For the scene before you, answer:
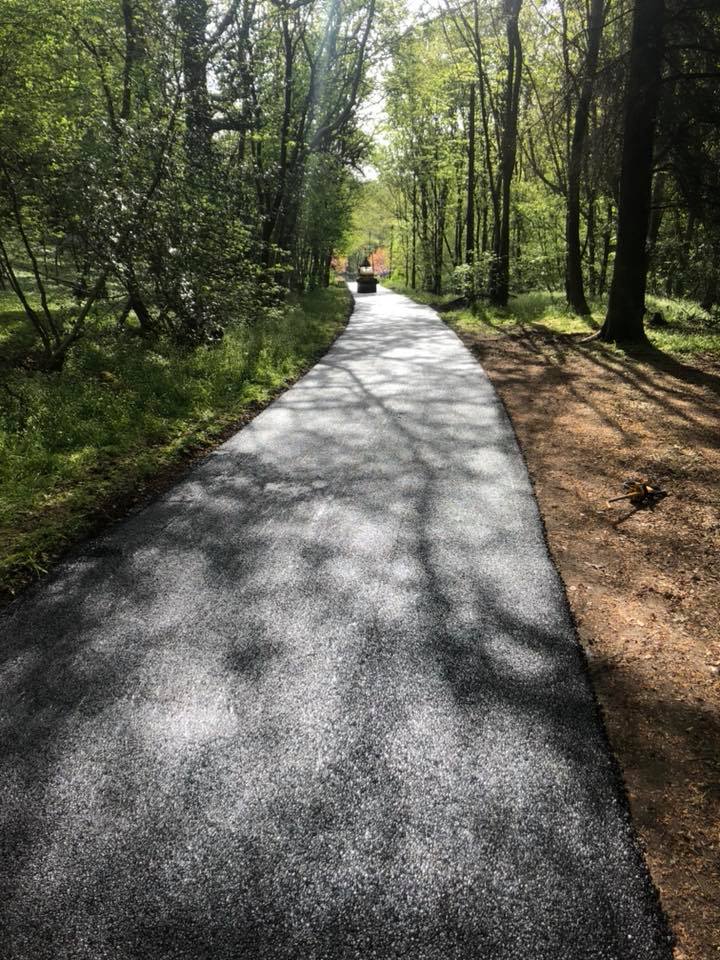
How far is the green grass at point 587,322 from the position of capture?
36.2 ft

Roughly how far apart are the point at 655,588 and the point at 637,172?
10.2 meters

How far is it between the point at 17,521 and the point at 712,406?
8385 millimetres

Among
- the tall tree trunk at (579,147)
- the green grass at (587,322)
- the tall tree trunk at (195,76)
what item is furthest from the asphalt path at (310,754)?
the tall tree trunk at (579,147)

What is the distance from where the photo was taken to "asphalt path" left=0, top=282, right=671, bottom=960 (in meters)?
1.65

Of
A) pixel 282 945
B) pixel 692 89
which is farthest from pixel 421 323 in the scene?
pixel 282 945

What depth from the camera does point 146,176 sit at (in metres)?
8.34

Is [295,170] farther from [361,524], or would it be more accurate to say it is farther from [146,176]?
[361,524]

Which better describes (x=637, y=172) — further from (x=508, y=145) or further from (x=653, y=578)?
(x=508, y=145)

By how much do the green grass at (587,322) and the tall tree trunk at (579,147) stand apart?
81 cm

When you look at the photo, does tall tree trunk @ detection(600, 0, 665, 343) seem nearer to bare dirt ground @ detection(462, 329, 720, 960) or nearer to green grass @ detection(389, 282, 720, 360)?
green grass @ detection(389, 282, 720, 360)

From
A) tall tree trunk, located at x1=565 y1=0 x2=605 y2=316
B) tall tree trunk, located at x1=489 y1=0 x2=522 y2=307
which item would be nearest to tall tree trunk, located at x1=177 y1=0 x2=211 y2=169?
tall tree trunk, located at x1=565 y1=0 x2=605 y2=316

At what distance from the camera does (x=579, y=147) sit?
1363cm

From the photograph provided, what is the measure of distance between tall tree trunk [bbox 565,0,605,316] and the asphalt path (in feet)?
40.7

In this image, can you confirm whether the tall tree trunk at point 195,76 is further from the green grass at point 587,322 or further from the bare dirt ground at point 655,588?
the green grass at point 587,322
